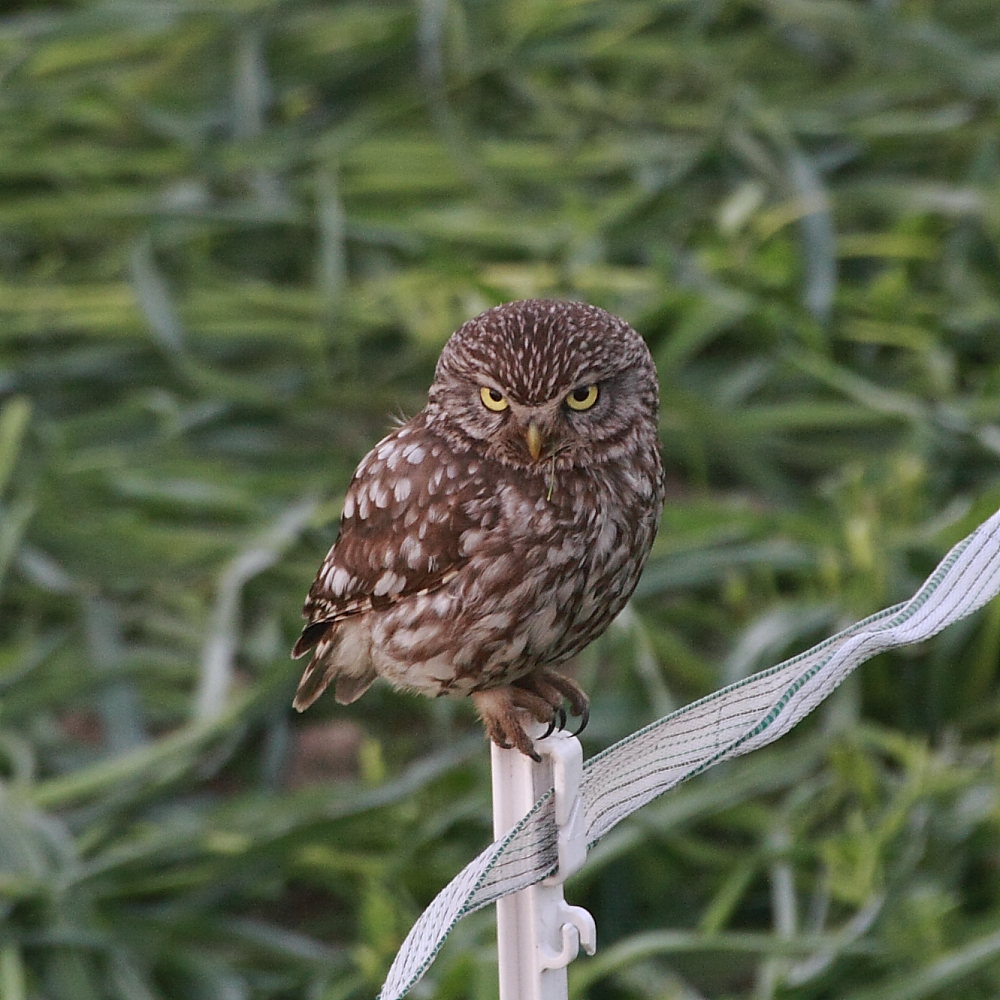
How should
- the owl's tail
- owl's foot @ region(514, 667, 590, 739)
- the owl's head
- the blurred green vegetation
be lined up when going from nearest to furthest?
the owl's head → owl's foot @ region(514, 667, 590, 739) → the owl's tail → the blurred green vegetation

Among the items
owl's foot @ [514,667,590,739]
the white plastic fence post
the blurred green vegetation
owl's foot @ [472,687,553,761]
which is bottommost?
the white plastic fence post

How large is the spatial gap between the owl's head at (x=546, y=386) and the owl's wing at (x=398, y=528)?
5cm

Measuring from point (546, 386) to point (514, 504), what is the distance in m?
0.15

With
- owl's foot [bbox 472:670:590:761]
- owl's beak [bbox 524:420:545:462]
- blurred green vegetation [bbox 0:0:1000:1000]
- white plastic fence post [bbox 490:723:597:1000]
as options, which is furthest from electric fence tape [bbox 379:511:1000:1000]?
blurred green vegetation [bbox 0:0:1000:1000]

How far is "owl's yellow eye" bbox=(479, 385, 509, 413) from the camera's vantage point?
6.29ft

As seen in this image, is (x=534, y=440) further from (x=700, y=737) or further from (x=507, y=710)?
(x=700, y=737)

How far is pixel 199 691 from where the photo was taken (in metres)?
3.50

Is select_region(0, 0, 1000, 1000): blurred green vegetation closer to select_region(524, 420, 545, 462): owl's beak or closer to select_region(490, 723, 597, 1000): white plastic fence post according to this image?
select_region(524, 420, 545, 462): owl's beak

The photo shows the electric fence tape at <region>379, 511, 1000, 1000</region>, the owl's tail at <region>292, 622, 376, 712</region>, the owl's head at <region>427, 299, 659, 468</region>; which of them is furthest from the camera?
the owl's tail at <region>292, 622, 376, 712</region>

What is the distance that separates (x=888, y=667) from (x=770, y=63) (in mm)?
2465

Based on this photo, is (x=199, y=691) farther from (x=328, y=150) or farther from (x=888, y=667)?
(x=328, y=150)

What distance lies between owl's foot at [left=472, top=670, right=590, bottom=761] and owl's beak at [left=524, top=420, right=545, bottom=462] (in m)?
0.30

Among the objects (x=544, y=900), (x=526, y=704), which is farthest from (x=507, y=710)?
(x=544, y=900)

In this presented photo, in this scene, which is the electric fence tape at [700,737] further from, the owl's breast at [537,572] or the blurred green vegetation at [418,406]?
the blurred green vegetation at [418,406]
